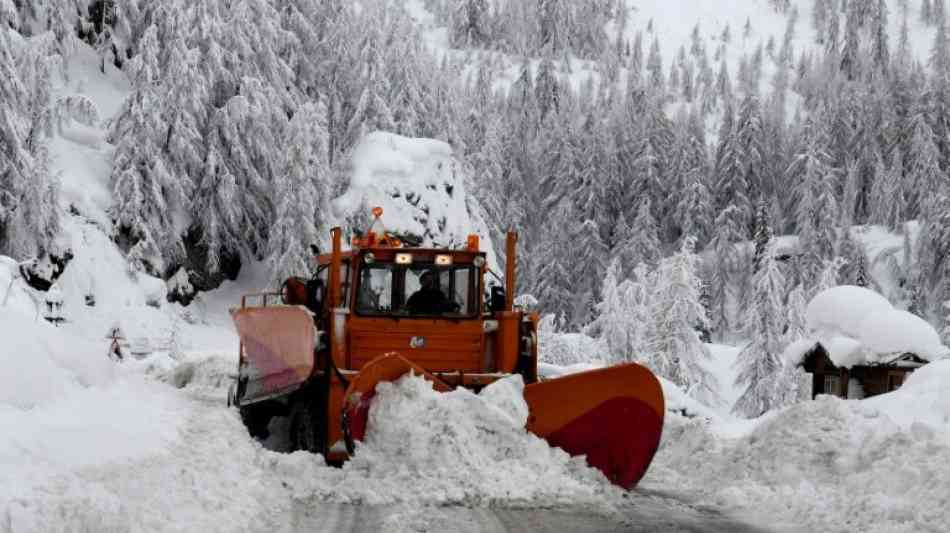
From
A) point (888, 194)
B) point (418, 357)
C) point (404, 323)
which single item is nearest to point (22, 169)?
point (404, 323)

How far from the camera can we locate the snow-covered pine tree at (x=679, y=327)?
33.7 meters

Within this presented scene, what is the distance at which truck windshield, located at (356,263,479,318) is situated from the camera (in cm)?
1066

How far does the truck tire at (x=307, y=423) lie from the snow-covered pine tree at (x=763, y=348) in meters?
29.1

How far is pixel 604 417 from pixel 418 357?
2.39 m

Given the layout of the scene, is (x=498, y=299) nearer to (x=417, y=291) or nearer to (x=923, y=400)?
(x=417, y=291)

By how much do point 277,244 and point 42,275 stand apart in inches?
349

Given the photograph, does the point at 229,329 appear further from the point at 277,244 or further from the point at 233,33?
the point at 233,33

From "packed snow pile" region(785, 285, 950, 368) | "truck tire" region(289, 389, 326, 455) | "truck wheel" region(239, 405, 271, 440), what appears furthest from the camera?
"packed snow pile" region(785, 285, 950, 368)

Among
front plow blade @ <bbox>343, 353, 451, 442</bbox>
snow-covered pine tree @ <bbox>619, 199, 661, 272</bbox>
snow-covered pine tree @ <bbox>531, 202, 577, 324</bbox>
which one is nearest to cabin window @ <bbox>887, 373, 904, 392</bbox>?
front plow blade @ <bbox>343, 353, 451, 442</bbox>

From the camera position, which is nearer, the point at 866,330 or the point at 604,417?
the point at 604,417

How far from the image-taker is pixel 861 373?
20.4 metres

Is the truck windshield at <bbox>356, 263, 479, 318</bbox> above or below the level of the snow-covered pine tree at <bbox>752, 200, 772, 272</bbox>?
above

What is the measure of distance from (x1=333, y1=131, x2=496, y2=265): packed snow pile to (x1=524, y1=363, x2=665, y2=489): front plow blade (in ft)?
85.2

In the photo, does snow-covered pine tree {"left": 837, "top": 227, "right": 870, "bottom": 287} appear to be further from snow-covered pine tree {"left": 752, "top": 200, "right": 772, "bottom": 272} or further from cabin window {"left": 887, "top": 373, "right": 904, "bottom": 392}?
cabin window {"left": 887, "top": 373, "right": 904, "bottom": 392}
